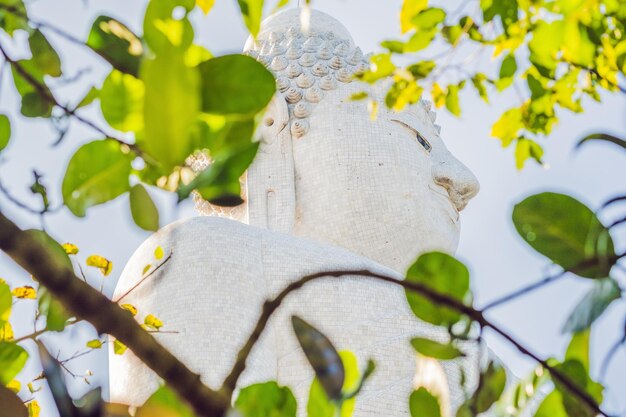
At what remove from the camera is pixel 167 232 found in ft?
12.3

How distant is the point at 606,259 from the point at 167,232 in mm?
3099

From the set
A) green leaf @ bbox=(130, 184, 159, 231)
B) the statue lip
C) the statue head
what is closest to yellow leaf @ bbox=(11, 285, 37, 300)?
green leaf @ bbox=(130, 184, 159, 231)

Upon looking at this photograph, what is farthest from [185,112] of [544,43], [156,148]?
[544,43]

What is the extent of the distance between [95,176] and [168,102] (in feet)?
1.01

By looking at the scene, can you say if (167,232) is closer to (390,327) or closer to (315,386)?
(390,327)

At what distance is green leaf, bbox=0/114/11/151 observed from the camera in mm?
982

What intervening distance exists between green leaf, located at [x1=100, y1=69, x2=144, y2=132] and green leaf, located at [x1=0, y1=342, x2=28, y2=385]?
0.32 metres

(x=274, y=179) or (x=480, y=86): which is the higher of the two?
(x=274, y=179)

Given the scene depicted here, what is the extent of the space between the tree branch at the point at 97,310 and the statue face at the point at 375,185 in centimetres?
340

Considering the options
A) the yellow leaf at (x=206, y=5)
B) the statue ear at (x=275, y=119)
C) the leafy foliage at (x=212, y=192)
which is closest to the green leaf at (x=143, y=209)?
the leafy foliage at (x=212, y=192)

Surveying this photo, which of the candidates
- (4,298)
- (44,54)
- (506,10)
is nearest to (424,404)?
(4,298)

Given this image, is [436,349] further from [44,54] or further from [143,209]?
[44,54]

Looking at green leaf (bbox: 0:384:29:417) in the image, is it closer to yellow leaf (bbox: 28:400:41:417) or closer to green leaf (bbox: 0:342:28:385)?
green leaf (bbox: 0:342:28:385)

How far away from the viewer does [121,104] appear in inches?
30.9
